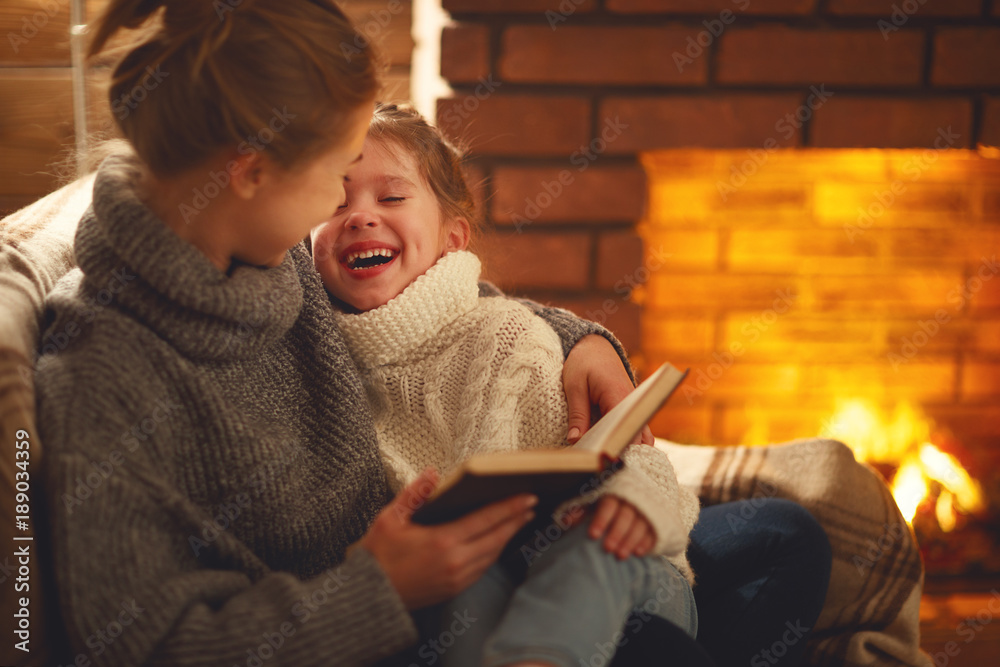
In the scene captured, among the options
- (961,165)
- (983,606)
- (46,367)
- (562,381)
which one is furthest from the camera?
(961,165)

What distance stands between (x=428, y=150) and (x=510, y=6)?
17.7 inches

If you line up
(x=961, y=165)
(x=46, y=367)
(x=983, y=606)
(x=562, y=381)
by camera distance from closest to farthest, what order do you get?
(x=46, y=367), (x=562, y=381), (x=983, y=606), (x=961, y=165)

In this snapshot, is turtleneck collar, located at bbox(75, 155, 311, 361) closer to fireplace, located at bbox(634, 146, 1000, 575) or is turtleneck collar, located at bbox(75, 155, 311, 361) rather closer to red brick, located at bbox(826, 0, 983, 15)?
fireplace, located at bbox(634, 146, 1000, 575)

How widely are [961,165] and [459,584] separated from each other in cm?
153

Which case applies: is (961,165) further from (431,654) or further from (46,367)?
(46,367)

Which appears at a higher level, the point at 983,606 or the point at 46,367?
the point at 46,367

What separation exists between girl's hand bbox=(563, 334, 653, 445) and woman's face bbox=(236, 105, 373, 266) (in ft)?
1.21

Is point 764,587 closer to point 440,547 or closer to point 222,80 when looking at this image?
point 440,547

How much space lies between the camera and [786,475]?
1.14 meters

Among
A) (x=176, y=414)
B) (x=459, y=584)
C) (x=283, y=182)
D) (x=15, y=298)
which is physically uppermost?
(x=283, y=182)

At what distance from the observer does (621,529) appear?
0.72m

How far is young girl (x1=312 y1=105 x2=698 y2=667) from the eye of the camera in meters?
0.73

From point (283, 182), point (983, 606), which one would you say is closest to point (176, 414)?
point (283, 182)

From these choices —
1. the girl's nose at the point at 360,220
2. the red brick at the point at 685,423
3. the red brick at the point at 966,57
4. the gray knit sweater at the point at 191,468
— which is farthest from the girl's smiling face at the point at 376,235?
the red brick at the point at 966,57
